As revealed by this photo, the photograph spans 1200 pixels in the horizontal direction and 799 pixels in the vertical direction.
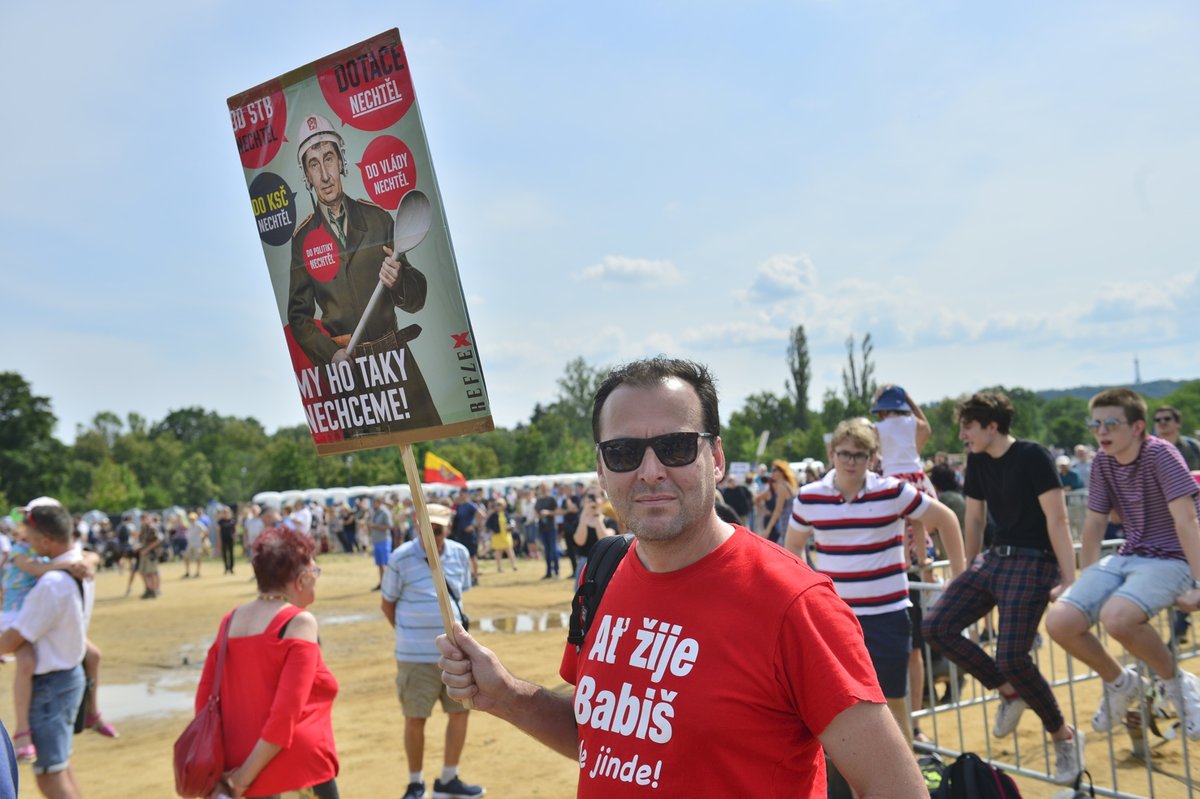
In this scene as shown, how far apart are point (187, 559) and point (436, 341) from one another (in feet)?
95.9

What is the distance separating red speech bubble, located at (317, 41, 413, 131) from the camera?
2438mm

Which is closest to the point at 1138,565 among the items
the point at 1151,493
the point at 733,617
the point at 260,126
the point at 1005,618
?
the point at 1151,493

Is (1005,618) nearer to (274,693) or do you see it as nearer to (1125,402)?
(1125,402)

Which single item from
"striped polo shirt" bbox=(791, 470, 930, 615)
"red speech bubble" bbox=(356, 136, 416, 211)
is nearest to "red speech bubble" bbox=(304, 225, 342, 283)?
"red speech bubble" bbox=(356, 136, 416, 211)

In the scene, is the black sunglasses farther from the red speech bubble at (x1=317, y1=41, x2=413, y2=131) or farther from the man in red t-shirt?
the red speech bubble at (x1=317, y1=41, x2=413, y2=131)

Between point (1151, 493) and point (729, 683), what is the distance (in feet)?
13.3

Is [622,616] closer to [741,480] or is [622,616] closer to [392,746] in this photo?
[392,746]

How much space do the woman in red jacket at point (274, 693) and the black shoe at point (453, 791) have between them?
2.45m

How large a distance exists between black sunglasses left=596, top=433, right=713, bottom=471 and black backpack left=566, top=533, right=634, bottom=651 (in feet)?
1.35

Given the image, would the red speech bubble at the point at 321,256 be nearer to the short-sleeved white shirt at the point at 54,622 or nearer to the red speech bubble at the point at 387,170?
the red speech bubble at the point at 387,170

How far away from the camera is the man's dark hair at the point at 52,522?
585 cm

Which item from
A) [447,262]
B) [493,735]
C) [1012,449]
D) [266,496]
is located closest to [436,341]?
[447,262]

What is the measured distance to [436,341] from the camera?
2539 millimetres

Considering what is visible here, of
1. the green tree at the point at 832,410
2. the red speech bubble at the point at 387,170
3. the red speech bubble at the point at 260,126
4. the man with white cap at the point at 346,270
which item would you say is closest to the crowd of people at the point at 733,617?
the man with white cap at the point at 346,270
